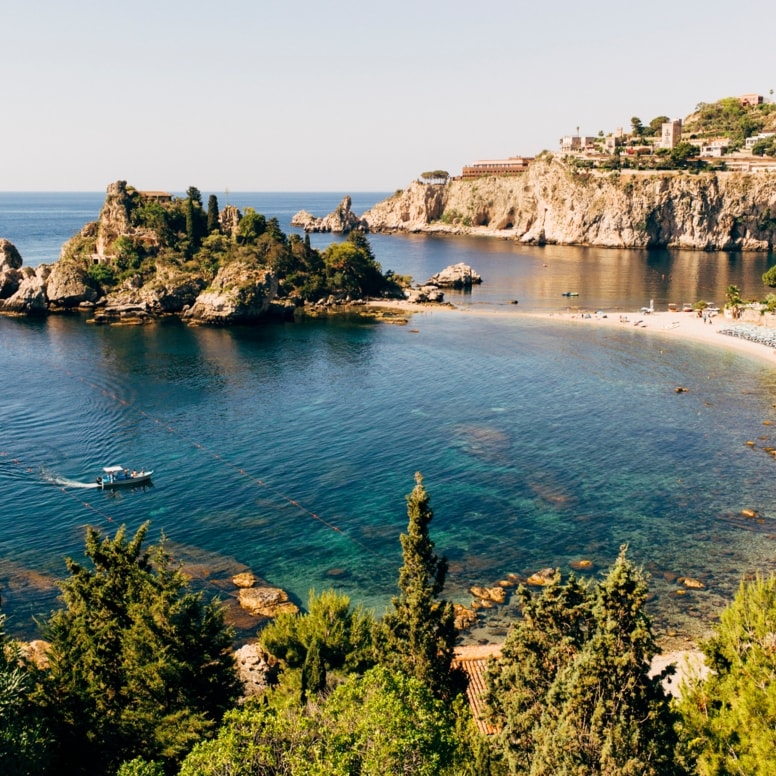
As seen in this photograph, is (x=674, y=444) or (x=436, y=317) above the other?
(x=436, y=317)

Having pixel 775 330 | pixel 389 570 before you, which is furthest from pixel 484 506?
pixel 775 330

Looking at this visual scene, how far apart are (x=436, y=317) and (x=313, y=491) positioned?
71914 millimetres

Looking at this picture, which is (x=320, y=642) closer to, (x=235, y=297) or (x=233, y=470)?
(x=233, y=470)


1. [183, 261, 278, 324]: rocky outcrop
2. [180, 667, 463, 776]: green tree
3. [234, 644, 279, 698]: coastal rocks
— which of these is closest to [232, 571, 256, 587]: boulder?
[234, 644, 279, 698]: coastal rocks

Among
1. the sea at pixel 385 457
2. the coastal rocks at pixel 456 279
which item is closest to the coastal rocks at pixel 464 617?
the sea at pixel 385 457

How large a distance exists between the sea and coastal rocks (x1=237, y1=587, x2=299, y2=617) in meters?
0.99

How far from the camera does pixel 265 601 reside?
133 ft

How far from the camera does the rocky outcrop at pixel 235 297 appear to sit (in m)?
113

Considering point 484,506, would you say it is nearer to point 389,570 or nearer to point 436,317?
point 389,570

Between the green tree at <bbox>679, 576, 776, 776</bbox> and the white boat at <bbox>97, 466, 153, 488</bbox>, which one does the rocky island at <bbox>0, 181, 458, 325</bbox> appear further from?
the green tree at <bbox>679, 576, 776, 776</bbox>

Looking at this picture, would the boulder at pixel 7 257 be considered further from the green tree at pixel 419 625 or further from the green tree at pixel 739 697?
the green tree at pixel 739 697

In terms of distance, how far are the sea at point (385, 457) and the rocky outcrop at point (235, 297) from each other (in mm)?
6323

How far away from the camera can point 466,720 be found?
24.8 meters

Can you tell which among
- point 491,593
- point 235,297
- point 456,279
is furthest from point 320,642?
point 456,279
